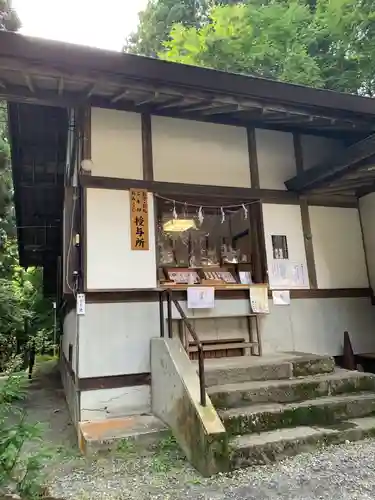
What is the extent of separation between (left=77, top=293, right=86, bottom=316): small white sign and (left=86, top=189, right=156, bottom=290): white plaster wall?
128 millimetres

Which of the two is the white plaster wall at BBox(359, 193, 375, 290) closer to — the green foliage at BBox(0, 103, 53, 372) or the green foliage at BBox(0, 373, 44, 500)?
the green foliage at BBox(0, 373, 44, 500)

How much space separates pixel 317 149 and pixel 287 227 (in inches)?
59.9

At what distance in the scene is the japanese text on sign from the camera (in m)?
5.07

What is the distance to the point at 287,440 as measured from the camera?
3.54 m

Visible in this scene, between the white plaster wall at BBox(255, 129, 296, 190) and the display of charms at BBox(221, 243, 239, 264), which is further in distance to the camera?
the display of charms at BBox(221, 243, 239, 264)

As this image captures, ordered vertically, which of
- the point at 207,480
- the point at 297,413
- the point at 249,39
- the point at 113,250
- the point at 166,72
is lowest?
the point at 207,480

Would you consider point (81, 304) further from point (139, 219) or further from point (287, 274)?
point (287, 274)

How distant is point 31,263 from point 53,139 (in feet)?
23.7

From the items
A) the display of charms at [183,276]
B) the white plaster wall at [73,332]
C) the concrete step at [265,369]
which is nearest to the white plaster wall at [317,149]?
the display of charms at [183,276]

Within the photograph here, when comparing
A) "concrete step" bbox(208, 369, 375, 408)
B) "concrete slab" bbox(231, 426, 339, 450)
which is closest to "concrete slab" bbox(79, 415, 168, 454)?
"concrete step" bbox(208, 369, 375, 408)

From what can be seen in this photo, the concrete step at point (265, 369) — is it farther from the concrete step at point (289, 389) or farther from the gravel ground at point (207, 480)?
the gravel ground at point (207, 480)

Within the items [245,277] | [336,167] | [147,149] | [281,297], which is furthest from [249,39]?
[281,297]

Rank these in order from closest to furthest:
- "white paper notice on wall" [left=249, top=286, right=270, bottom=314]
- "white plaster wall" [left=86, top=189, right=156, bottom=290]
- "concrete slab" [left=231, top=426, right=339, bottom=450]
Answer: "concrete slab" [left=231, top=426, right=339, bottom=450], "white plaster wall" [left=86, top=189, right=156, bottom=290], "white paper notice on wall" [left=249, top=286, right=270, bottom=314]

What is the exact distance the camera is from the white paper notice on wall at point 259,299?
5.45 meters
